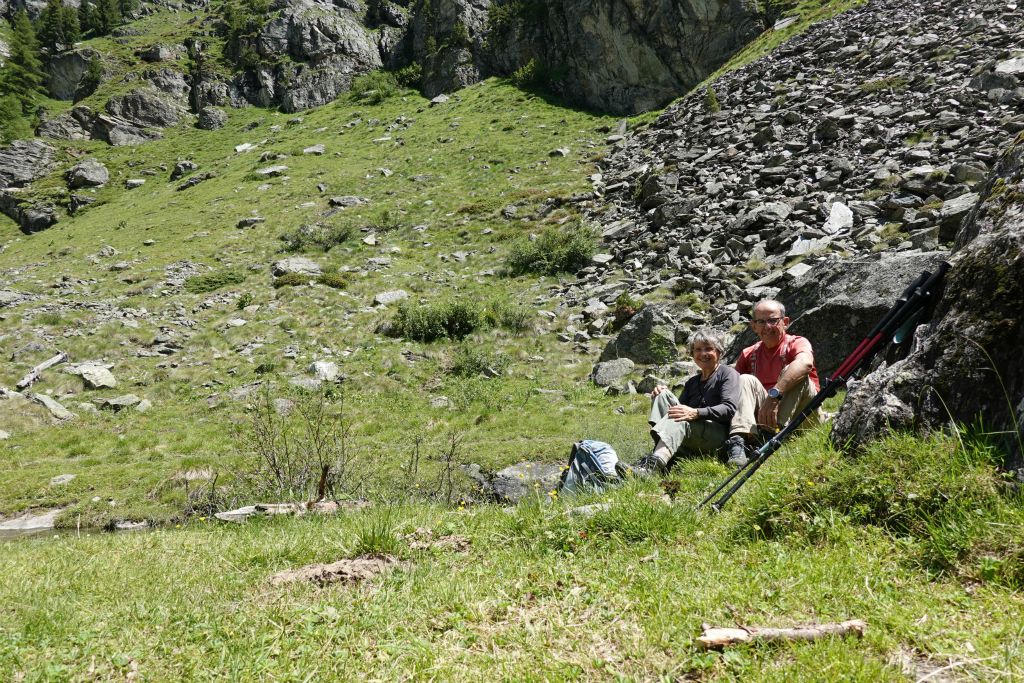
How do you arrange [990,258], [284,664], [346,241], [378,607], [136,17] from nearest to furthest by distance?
[284,664] < [378,607] < [990,258] < [346,241] < [136,17]

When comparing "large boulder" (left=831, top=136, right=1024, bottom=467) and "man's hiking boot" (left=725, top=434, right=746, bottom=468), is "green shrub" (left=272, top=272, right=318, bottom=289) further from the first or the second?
"large boulder" (left=831, top=136, right=1024, bottom=467)

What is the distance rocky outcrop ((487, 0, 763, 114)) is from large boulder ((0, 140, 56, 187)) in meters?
51.9

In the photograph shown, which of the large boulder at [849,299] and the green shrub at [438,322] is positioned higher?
the large boulder at [849,299]

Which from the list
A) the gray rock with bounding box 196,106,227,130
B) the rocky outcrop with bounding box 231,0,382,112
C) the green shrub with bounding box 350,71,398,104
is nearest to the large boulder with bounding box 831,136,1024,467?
the green shrub with bounding box 350,71,398,104

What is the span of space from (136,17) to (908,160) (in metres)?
133

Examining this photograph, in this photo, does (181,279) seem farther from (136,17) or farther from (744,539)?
(136,17)

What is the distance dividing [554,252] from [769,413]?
16971 millimetres

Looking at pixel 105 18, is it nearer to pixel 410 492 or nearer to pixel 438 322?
pixel 438 322

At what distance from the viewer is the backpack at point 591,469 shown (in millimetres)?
6062

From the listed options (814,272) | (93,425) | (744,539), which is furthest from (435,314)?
(744,539)

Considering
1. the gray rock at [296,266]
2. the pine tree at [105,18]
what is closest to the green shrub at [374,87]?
the gray rock at [296,266]

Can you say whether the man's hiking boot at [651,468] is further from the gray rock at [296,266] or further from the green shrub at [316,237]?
the green shrub at [316,237]

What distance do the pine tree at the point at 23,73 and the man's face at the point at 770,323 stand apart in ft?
307

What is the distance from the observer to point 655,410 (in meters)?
7.20
